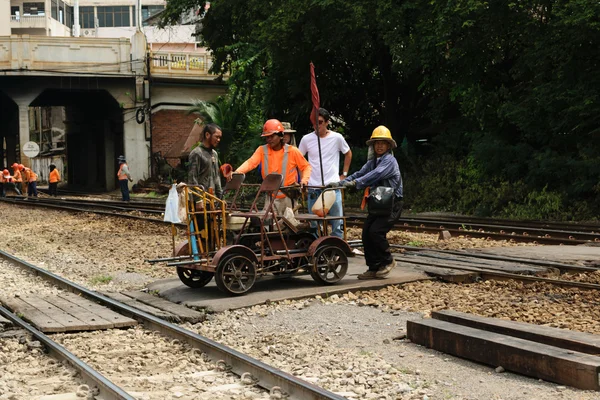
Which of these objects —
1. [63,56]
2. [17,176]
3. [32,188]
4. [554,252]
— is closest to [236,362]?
[554,252]

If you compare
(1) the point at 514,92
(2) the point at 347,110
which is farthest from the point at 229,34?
(1) the point at 514,92

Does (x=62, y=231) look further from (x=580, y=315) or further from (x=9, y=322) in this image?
(x=580, y=315)

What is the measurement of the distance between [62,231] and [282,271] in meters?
12.3

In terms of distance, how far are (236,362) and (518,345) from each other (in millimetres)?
2029

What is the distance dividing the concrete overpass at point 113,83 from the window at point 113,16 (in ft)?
131

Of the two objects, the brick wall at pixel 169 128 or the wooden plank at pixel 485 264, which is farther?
the brick wall at pixel 169 128

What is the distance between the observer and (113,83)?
4925 cm

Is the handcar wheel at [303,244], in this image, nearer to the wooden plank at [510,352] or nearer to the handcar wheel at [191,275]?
the handcar wheel at [191,275]

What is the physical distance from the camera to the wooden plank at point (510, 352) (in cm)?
553

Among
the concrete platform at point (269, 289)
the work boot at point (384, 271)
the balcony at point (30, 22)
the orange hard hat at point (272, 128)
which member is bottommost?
the concrete platform at point (269, 289)

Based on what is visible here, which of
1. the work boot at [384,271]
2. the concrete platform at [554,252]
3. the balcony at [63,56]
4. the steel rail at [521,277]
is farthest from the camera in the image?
the balcony at [63,56]

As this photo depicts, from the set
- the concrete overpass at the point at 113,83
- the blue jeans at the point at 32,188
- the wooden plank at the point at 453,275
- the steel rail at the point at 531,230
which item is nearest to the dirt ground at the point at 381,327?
the wooden plank at the point at 453,275

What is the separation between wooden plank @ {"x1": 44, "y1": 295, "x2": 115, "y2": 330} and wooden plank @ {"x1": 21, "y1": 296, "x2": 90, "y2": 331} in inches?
2.3

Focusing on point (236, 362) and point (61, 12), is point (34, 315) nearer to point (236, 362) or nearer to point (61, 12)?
point (236, 362)
